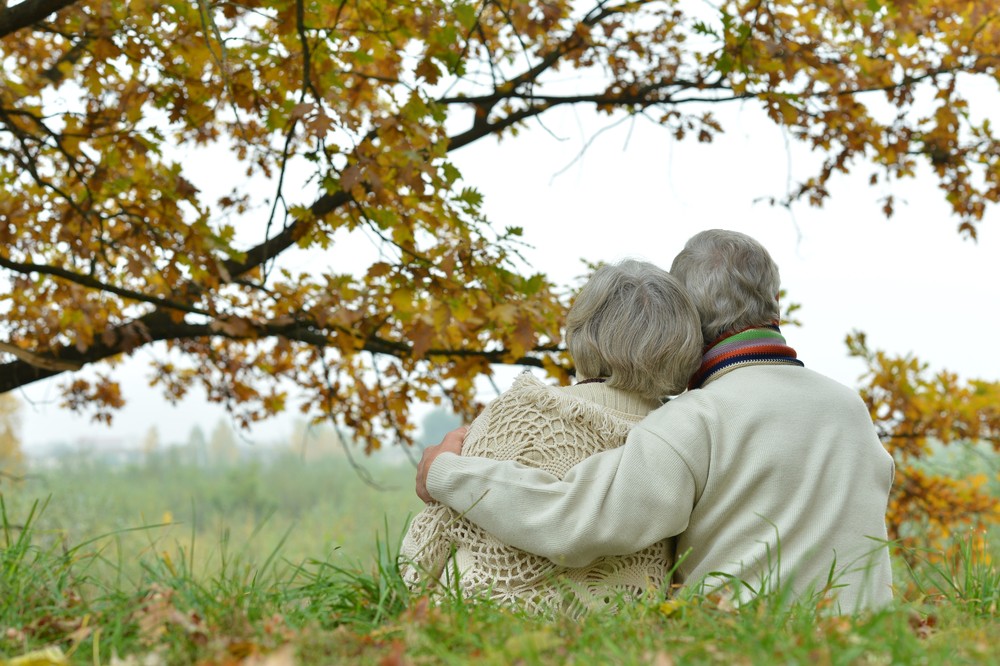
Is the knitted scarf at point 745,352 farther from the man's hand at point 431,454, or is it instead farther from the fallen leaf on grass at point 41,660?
the fallen leaf on grass at point 41,660

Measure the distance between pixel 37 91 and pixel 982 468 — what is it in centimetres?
1162

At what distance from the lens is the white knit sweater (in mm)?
2133

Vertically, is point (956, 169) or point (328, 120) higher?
point (956, 169)

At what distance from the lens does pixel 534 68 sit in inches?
185

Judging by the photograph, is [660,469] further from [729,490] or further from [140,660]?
[140,660]

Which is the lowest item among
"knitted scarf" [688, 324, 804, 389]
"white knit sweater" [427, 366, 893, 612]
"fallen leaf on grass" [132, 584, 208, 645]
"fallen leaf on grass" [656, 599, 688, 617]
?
"fallen leaf on grass" [132, 584, 208, 645]

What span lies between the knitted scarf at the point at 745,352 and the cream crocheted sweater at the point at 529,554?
0.24 m

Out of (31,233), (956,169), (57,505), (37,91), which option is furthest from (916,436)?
(57,505)

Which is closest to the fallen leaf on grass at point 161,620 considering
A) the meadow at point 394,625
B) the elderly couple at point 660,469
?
the meadow at point 394,625

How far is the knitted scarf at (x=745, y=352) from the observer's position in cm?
239

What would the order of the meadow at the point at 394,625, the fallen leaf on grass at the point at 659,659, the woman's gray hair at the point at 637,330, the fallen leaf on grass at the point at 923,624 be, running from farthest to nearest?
1. the woman's gray hair at the point at 637,330
2. the fallen leaf on grass at the point at 923,624
3. the meadow at the point at 394,625
4. the fallen leaf on grass at the point at 659,659

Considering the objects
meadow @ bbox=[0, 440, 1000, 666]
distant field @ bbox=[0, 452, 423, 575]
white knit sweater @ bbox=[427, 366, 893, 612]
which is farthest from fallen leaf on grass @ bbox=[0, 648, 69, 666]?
distant field @ bbox=[0, 452, 423, 575]

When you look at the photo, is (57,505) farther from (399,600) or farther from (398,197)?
(399,600)

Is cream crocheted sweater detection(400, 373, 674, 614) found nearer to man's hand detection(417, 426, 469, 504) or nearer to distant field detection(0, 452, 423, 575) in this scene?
man's hand detection(417, 426, 469, 504)
